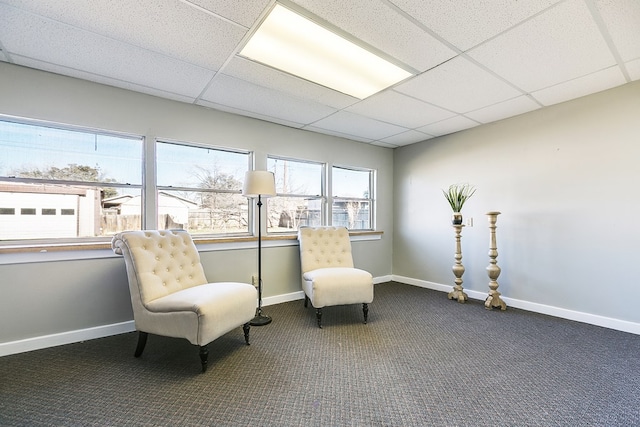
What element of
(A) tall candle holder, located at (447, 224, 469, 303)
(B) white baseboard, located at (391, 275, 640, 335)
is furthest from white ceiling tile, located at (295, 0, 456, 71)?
(B) white baseboard, located at (391, 275, 640, 335)

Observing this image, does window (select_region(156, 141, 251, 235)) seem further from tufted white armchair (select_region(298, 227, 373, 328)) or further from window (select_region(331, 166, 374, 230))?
window (select_region(331, 166, 374, 230))

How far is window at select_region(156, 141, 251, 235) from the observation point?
9.72 ft

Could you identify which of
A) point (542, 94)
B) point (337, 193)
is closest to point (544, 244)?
point (542, 94)

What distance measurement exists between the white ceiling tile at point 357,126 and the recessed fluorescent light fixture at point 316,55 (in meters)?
0.68

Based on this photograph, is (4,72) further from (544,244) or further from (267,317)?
(544,244)

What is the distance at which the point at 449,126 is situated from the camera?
12.2 ft

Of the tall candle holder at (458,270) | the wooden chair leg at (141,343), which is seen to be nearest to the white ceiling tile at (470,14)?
the tall candle holder at (458,270)

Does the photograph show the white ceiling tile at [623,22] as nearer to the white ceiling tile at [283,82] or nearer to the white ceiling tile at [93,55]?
the white ceiling tile at [283,82]

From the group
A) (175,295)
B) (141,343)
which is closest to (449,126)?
(175,295)

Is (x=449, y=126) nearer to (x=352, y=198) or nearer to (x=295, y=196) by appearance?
(x=352, y=198)

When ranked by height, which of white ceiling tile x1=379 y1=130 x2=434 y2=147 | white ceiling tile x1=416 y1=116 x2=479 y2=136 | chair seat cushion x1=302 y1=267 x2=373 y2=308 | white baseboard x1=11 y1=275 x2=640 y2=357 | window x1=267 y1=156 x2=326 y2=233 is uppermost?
white ceiling tile x1=416 y1=116 x2=479 y2=136

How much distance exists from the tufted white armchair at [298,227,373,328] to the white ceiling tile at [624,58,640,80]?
2.86 m

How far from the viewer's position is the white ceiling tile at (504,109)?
2971 millimetres

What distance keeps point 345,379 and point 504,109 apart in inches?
131
